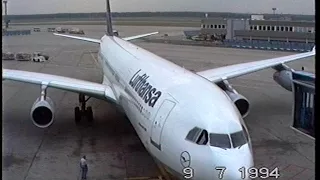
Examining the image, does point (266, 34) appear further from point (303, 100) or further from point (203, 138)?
point (203, 138)

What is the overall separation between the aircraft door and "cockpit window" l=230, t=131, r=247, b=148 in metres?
1.41

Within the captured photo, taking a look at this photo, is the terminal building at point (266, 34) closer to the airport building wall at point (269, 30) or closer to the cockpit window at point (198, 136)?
the airport building wall at point (269, 30)

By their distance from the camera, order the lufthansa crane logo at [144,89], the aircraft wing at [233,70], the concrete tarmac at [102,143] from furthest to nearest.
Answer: the aircraft wing at [233,70], the concrete tarmac at [102,143], the lufthansa crane logo at [144,89]

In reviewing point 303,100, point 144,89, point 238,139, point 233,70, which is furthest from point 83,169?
point 233,70


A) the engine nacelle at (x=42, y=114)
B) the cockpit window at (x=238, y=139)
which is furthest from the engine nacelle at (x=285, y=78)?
the cockpit window at (x=238, y=139)

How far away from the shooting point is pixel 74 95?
21781 mm

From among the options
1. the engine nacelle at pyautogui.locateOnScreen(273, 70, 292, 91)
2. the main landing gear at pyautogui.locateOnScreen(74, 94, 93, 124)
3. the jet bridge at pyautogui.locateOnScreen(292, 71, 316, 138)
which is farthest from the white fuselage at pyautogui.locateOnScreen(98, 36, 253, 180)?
the engine nacelle at pyautogui.locateOnScreen(273, 70, 292, 91)

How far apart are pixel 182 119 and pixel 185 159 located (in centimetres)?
78

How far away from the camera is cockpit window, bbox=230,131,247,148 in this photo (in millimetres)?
7434

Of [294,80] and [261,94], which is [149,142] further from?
[261,94]

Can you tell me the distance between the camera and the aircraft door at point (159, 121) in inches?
325

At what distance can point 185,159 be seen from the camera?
750cm

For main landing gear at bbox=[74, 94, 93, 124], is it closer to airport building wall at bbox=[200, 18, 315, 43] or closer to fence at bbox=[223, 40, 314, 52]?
fence at bbox=[223, 40, 314, 52]

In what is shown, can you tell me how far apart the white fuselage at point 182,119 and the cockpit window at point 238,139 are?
65mm
